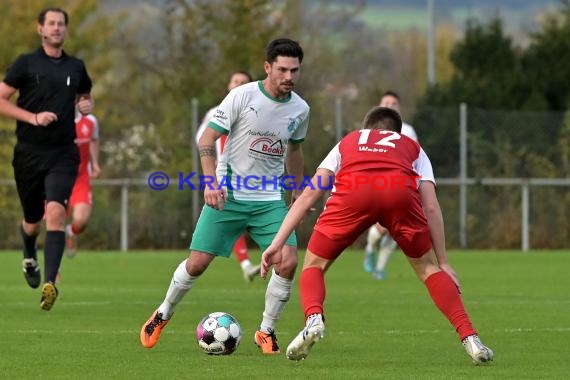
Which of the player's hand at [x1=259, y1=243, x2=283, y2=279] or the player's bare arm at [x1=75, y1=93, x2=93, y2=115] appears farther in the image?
the player's bare arm at [x1=75, y1=93, x2=93, y2=115]

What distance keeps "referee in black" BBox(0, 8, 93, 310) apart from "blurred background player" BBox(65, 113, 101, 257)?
384cm

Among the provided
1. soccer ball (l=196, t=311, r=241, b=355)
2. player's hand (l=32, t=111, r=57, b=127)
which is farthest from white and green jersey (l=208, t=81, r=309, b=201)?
player's hand (l=32, t=111, r=57, b=127)

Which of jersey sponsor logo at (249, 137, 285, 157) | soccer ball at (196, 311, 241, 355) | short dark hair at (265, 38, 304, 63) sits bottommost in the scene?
soccer ball at (196, 311, 241, 355)

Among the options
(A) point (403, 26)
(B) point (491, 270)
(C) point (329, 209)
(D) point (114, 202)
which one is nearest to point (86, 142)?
(B) point (491, 270)

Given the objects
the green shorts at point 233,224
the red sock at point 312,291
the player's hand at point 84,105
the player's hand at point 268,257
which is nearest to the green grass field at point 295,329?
the red sock at point 312,291

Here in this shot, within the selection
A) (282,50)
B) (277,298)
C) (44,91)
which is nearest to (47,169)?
(44,91)

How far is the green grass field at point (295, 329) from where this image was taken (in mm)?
8484

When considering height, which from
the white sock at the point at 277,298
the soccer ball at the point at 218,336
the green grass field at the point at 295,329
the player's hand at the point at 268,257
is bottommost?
the green grass field at the point at 295,329

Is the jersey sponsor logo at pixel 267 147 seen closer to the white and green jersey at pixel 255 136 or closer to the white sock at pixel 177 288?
the white and green jersey at pixel 255 136

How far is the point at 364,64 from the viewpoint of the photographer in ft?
198

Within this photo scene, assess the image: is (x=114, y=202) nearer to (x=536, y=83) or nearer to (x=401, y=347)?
(x=536, y=83)

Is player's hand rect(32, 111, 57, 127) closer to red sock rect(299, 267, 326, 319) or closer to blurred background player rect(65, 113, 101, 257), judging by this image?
red sock rect(299, 267, 326, 319)

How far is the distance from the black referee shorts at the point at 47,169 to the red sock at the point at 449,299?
14.9 feet

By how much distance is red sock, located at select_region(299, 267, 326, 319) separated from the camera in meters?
8.62
